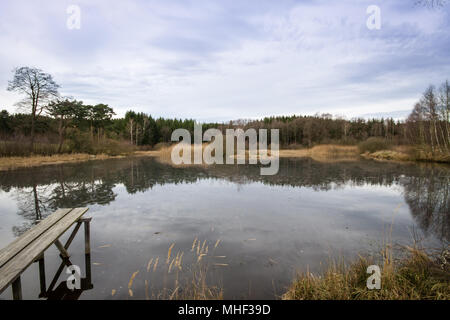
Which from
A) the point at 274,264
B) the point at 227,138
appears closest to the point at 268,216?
the point at 274,264

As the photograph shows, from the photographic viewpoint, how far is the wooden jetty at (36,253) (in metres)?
2.19

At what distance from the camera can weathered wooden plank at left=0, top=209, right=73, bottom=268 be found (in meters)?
2.48

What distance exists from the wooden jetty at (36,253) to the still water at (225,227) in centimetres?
13

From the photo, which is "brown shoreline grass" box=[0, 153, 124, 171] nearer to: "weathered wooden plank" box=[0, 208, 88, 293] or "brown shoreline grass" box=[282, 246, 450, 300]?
"weathered wooden plank" box=[0, 208, 88, 293]

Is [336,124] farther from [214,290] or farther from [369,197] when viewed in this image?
[214,290]

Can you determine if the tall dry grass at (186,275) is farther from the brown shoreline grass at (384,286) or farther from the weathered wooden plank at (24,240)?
the weathered wooden plank at (24,240)

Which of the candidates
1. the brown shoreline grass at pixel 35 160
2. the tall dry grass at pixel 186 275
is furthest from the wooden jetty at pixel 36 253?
the brown shoreline grass at pixel 35 160

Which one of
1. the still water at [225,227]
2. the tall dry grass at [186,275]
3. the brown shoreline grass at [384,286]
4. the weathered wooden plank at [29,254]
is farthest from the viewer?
the still water at [225,227]

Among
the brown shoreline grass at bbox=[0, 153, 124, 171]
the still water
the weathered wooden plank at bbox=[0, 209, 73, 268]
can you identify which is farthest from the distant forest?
the weathered wooden plank at bbox=[0, 209, 73, 268]

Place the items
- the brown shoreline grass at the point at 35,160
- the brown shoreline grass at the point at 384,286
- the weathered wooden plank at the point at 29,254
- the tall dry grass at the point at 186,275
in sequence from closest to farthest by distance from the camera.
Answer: the weathered wooden plank at the point at 29,254 → the brown shoreline grass at the point at 384,286 → the tall dry grass at the point at 186,275 → the brown shoreline grass at the point at 35,160

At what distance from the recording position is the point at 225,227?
17.0 ft

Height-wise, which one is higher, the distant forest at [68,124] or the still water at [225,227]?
the distant forest at [68,124]

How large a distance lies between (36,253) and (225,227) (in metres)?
3.33
